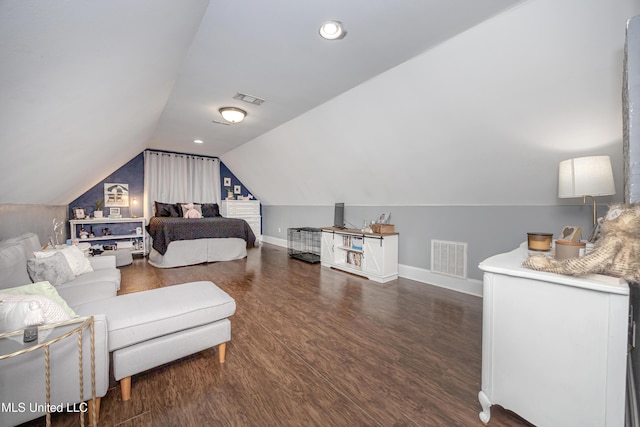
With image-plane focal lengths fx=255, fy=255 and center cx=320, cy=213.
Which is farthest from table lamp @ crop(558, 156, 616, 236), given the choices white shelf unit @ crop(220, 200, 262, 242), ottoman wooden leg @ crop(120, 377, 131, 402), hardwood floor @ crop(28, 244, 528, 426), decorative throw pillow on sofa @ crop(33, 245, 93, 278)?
white shelf unit @ crop(220, 200, 262, 242)

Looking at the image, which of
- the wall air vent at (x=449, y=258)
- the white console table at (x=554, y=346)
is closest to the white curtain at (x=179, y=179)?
the wall air vent at (x=449, y=258)

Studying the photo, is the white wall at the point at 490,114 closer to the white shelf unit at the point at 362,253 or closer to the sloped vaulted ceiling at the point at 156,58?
the sloped vaulted ceiling at the point at 156,58

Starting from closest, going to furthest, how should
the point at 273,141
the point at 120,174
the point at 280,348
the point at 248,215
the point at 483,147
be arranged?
1. the point at 280,348
2. the point at 483,147
3. the point at 273,141
4. the point at 120,174
5. the point at 248,215

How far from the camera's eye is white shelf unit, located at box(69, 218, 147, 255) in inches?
201

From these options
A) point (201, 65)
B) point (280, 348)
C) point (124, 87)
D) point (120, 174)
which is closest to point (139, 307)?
point (280, 348)

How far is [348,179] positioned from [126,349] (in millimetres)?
3558

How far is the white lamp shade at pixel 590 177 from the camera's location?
5.64ft

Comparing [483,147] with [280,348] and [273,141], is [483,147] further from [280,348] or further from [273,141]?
[273,141]

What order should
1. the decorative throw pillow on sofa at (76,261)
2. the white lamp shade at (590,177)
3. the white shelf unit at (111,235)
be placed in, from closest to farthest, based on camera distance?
the white lamp shade at (590,177) → the decorative throw pillow on sofa at (76,261) → the white shelf unit at (111,235)

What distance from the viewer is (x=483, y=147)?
2.63 m

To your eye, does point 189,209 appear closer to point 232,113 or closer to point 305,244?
point 305,244

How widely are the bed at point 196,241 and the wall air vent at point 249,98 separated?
263 centimetres

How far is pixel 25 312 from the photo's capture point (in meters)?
1.11

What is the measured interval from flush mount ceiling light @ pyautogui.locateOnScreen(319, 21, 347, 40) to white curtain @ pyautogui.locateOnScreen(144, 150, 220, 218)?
5.88m
